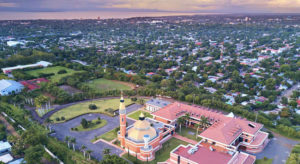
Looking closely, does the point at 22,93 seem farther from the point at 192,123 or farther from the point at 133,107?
the point at 192,123

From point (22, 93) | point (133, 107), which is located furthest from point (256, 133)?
point (22, 93)

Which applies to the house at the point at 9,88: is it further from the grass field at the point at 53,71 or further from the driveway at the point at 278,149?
the driveway at the point at 278,149

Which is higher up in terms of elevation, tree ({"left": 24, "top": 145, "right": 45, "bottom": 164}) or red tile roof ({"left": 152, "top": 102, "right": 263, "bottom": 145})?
red tile roof ({"left": 152, "top": 102, "right": 263, "bottom": 145})

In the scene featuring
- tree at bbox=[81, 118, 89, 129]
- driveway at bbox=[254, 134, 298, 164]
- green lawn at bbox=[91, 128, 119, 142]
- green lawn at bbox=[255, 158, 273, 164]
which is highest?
tree at bbox=[81, 118, 89, 129]

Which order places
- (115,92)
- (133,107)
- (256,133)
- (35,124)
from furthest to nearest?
1. (115,92)
2. (133,107)
3. (35,124)
4. (256,133)

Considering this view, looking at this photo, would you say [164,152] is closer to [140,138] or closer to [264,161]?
[140,138]

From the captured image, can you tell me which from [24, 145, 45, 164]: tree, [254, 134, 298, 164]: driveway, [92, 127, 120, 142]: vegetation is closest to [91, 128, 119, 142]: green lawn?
[92, 127, 120, 142]: vegetation

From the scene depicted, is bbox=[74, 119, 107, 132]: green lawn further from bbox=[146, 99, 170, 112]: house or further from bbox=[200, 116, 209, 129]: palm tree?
bbox=[200, 116, 209, 129]: palm tree
